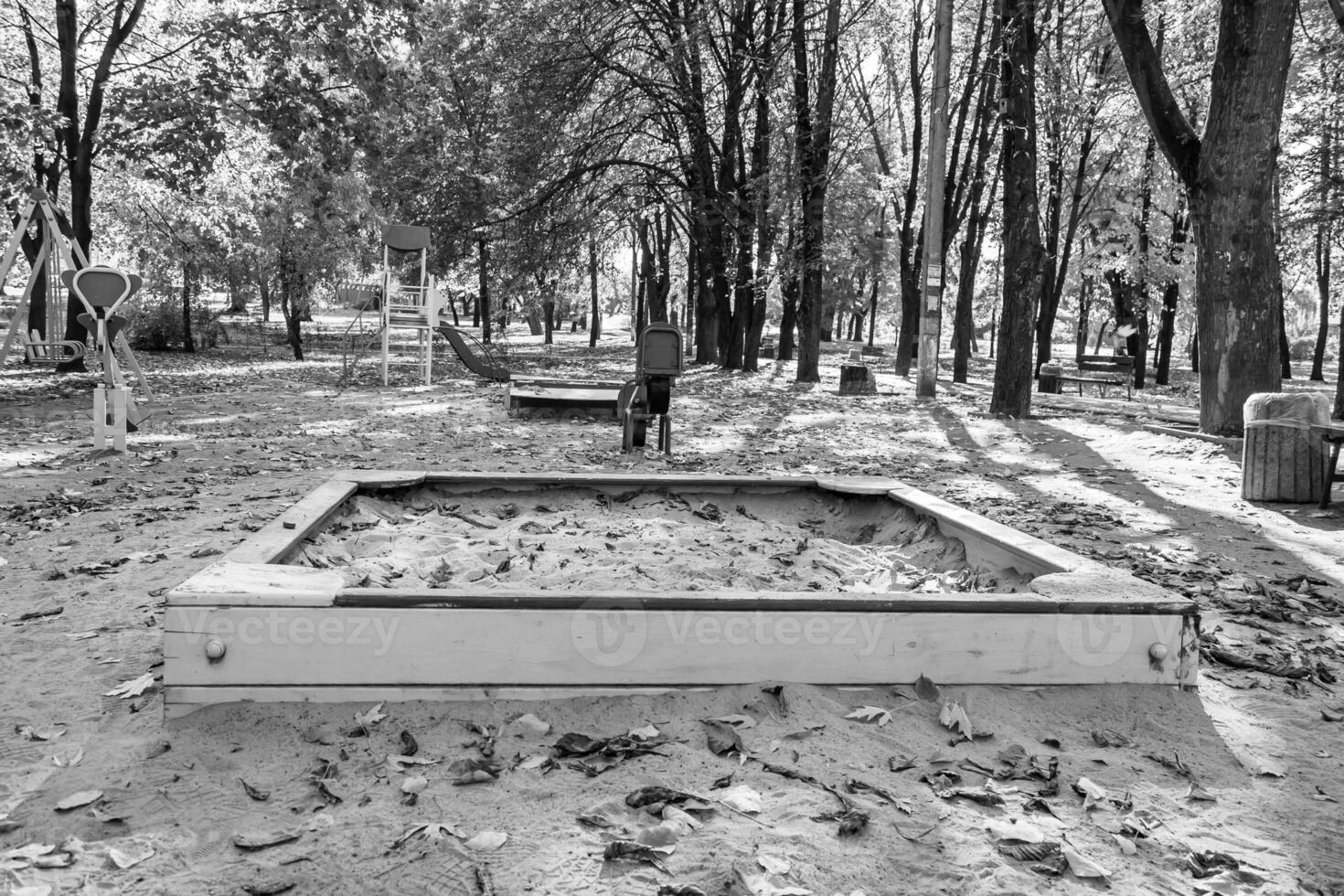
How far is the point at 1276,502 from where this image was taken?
298 inches

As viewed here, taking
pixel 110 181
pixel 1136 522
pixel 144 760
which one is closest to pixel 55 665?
pixel 144 760

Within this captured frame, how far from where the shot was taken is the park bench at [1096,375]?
19.7 m

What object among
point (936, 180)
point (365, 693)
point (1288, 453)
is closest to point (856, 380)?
point (936, 180)

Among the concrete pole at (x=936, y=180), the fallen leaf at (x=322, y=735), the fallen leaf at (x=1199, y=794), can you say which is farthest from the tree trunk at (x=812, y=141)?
the fallen leaf at (x=322, y=735)

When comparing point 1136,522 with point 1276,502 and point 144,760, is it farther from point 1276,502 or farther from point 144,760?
point 144,760

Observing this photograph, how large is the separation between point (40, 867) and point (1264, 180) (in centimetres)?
1063

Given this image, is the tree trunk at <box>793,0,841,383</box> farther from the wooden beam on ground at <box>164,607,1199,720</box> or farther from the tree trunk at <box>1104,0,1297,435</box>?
the wooden beam on ground at <box>164,607,1199,720</box>

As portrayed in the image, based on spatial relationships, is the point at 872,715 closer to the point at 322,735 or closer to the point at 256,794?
the point at 322,735

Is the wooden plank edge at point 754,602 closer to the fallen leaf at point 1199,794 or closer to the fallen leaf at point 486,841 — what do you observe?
the fallen leaf at point 1199,794

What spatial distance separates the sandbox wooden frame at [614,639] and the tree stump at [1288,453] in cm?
494

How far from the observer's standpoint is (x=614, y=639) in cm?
309

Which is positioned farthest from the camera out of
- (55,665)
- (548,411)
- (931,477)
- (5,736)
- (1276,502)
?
(548,411)

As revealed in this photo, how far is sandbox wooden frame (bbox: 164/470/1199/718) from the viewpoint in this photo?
302 cm

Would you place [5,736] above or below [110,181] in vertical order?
below
